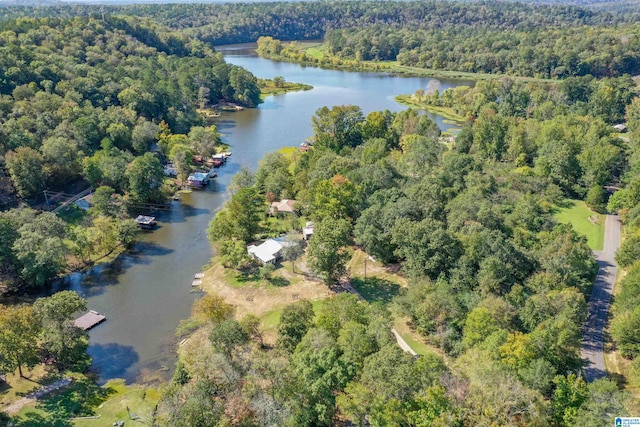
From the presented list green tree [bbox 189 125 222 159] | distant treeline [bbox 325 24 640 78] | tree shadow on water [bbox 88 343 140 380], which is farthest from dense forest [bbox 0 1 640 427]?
distant treeline [bbox 325 24 640 78]

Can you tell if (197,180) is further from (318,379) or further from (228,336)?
(318,379)

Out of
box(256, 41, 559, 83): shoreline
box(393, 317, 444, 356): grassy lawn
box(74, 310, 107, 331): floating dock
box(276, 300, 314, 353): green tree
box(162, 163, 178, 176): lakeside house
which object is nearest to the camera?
box(276, 300, 314, 353): green tree

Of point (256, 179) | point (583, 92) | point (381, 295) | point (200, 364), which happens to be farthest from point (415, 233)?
point (583, 92)

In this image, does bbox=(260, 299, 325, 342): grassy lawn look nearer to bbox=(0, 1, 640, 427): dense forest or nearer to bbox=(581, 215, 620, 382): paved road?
bbox=(0, 1, 640, 427): dense forest

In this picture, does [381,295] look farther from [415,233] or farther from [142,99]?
[142,99]

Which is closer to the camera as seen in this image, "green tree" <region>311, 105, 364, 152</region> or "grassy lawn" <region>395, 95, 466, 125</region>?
"green tree" <region>311, 105, 364, 152</region>

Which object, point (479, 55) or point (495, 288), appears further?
point (479, 55)
